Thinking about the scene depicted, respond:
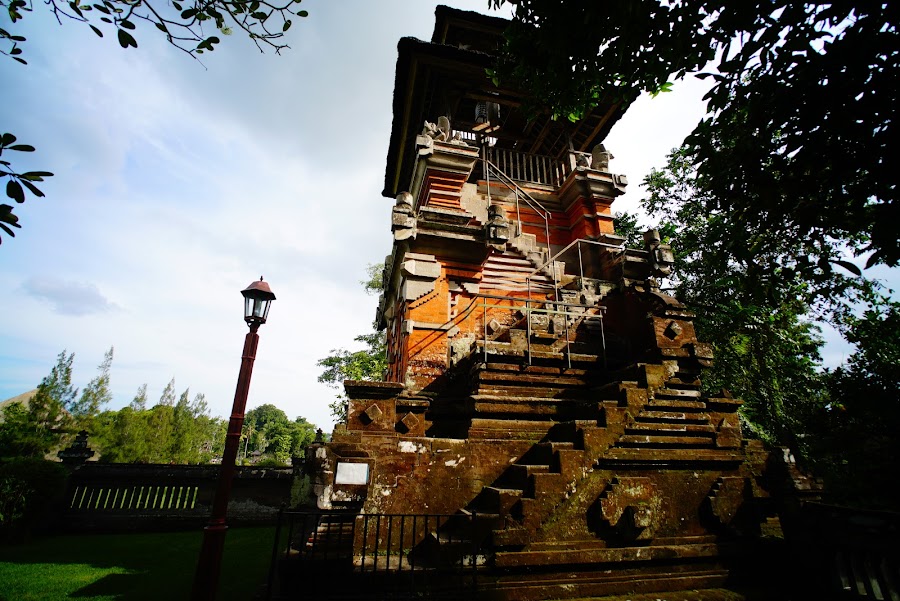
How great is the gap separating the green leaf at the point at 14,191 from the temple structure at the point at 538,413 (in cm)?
372

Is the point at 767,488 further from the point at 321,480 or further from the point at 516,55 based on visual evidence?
the point at 516,55

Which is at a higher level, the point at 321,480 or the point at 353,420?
the point at 353,420

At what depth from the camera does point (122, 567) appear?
7.60 m

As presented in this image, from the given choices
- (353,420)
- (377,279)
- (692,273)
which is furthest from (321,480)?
(377,279)

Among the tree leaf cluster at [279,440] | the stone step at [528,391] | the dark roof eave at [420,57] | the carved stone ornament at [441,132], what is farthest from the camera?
the tree leaf cluster at [279,440]

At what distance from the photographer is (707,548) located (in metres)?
4.97

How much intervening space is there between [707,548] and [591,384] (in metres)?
2.83

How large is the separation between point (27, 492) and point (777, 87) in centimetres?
1678

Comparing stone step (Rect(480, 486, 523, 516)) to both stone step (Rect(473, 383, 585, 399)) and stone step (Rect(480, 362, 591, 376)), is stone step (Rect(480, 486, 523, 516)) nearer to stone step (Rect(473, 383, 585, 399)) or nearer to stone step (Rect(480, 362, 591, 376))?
→ stone step (Rect(473, 383, 585, 399))

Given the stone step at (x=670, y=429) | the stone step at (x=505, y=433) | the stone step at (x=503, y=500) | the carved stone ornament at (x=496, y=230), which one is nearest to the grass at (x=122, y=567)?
the stone step at (x=503, y=500)

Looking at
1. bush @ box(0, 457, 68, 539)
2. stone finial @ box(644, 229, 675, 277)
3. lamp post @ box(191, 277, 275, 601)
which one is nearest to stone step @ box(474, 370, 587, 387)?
lamp post @ box(191, 277, 275, 601)

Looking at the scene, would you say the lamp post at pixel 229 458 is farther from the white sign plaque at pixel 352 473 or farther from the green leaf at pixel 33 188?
the green leaf at pixel 33 188

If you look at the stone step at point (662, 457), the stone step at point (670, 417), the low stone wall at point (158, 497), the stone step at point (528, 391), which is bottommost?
the low stone wall at point (158, 497)

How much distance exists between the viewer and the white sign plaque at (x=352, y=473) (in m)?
5.03
